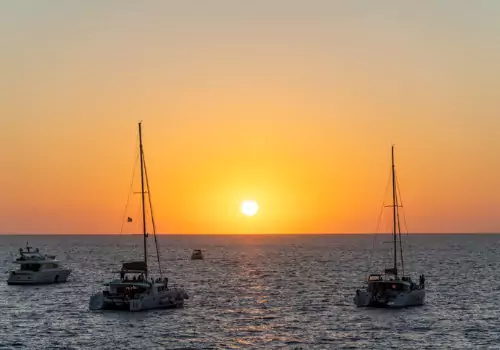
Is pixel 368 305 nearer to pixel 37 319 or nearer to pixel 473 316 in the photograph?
pixel 473 316

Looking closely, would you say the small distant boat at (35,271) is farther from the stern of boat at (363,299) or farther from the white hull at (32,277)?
the stern of boat at (363,299)

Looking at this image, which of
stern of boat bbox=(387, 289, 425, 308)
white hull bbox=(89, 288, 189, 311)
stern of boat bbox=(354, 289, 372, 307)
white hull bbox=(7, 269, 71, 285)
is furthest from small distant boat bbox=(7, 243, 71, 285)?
stern of boat bbox=(387, 289, 425, 308)

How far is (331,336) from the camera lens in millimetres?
69688

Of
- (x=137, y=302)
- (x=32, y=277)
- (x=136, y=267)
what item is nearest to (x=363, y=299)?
(x=137, y=302)

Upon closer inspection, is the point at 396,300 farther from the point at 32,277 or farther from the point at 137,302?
the point at 32,277

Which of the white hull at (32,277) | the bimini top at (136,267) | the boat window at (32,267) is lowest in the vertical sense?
the white hull at (32,277)

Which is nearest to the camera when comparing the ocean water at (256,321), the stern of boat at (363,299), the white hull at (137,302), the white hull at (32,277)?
the ocean water at (256,321)

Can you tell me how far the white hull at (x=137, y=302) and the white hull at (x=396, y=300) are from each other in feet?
69.5

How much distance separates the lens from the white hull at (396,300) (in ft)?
282

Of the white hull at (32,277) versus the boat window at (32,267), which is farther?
the boat window at (32,267)

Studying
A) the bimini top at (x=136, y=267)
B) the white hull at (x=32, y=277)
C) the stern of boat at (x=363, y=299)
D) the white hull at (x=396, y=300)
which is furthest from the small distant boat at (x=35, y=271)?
the white hull at (x=396, y=300)

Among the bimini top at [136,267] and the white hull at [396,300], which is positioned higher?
the bimini top at [136,267]

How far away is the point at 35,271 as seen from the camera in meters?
123

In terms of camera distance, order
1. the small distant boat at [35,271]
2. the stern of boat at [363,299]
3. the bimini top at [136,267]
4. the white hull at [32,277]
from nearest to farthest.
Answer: the bimini top at [136,267] < the stern of boat at [363,299] < the white hull at [32,277] < the small distant boat at [35,271]
